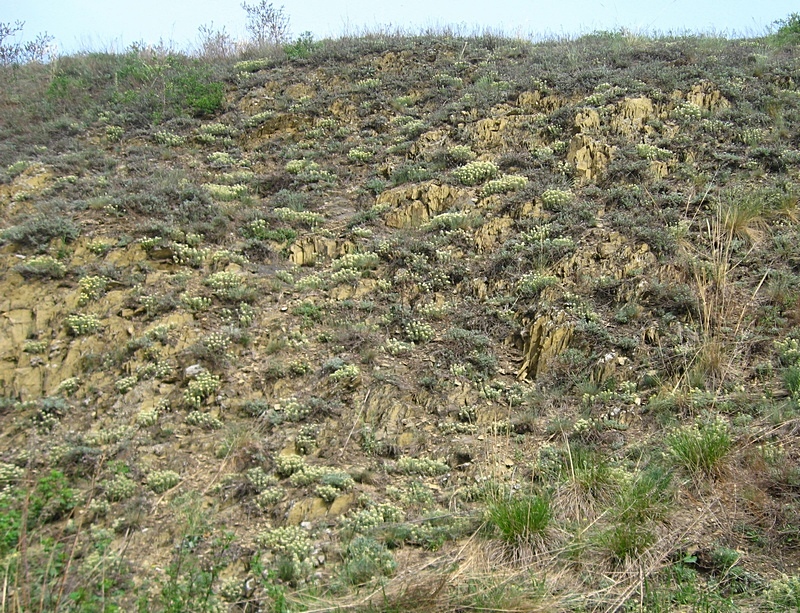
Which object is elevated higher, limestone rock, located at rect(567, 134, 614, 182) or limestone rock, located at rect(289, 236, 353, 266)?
limestone rock, located at rect(567, 134, 614, 182)

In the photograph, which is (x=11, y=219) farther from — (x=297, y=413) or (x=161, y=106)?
(x=297, y=413)

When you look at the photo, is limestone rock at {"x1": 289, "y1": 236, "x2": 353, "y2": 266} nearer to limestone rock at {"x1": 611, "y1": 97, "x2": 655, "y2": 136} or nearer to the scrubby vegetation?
the scrubby vegetation

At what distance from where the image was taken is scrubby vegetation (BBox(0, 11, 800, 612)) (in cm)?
469

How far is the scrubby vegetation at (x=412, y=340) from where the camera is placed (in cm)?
469

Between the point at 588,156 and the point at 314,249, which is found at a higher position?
the point at 588,156

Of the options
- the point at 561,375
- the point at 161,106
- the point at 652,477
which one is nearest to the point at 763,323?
the point at 561,375

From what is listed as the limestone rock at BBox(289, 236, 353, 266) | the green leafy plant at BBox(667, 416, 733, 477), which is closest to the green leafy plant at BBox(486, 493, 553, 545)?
the green leafy plant at BBox(667, 416, 733, 477)

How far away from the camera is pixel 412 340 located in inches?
299

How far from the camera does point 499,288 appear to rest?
812 centimetres

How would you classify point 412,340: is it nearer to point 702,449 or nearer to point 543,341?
point 543,341

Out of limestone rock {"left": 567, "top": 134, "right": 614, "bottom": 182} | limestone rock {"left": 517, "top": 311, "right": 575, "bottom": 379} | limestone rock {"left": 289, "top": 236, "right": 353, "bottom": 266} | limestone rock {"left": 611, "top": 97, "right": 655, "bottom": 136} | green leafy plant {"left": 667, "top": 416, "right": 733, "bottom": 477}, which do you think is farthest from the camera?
limestone rock {"left": 611, "top": 97, "right": 655, "bottom": 136}

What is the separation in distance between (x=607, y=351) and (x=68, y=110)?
11.0m

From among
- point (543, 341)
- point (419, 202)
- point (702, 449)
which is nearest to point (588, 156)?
point (419, 202)

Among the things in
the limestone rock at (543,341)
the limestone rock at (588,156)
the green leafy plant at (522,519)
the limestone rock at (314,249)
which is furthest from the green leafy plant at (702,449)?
the limestone rock at (314,249)
